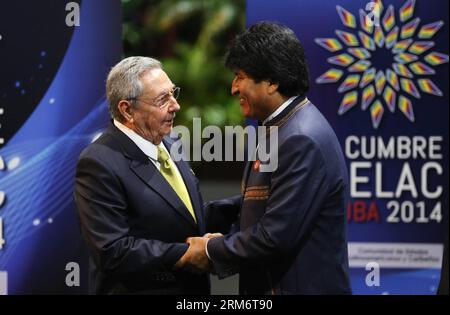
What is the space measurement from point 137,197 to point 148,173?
133 mm

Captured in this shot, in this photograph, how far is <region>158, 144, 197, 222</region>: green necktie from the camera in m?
3.50

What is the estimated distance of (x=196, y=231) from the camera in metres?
3.51

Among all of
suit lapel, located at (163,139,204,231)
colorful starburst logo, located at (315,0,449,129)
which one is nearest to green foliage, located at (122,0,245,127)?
colorful starburst logo, located at (315,0,449,129)

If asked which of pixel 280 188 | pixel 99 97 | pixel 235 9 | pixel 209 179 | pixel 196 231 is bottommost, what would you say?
pixel 209 179

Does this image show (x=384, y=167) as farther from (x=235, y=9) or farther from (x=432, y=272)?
(x=235, y=9)

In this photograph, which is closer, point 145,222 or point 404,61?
point 145,222

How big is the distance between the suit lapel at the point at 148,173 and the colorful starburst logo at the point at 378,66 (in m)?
1.36

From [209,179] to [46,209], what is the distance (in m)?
4.65

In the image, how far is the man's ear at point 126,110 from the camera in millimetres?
3418

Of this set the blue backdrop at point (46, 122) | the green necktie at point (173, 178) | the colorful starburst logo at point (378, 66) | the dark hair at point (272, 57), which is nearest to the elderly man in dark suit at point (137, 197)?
the green necktie at point (173, 178)

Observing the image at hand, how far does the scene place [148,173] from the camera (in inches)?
133
